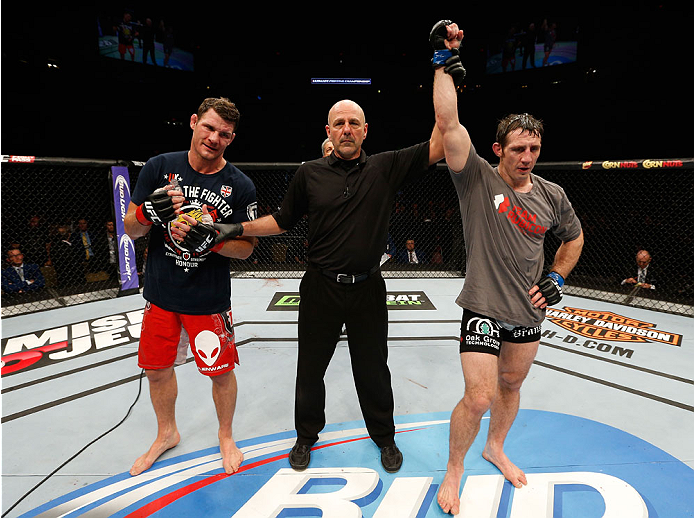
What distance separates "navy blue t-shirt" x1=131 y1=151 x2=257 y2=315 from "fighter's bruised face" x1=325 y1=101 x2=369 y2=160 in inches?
19.9

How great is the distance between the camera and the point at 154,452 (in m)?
1.79

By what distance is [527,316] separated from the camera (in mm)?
1481

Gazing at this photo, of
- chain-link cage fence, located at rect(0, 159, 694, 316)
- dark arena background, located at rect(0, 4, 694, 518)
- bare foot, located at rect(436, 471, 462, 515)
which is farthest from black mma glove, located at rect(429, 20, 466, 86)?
chain-link cage fence, located at rect(0, 159, 694, 316)

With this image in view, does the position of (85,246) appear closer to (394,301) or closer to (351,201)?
(394,301)

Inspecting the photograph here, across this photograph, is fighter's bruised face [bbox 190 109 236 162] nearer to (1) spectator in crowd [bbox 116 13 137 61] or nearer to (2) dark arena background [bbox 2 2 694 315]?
(2) dark arena background [bbox 2 2 694 315]

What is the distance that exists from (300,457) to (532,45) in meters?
11.8

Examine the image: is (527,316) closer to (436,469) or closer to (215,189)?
(436,469)

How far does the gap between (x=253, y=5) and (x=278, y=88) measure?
7.05ft

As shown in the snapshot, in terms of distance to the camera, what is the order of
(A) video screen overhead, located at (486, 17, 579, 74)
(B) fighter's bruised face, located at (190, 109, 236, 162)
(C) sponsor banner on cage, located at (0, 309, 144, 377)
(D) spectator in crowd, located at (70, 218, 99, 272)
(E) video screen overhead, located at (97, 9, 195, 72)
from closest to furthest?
1. (B) fighter's bruised face, located at (190, 109, 236, 162)
2. (C) sponsor banner on cage, located at (0, 309, 144, 377)
3. (D) spectator in crowd, located at (70, 218, 99, 272)
4. (E) video screen overhead, located at (97, 9, 195, 72)
5. (A) video screen overhead, located at (486, 17, 579, 74)

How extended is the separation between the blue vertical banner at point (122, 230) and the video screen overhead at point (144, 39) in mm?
7691

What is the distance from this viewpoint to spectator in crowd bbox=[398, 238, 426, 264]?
608 centimetres

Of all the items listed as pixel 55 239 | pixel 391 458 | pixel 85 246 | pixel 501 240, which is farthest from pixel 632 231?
pixel 55 239

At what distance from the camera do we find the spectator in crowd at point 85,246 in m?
5.46

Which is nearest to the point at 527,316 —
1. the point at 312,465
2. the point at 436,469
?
the point at 436,469
